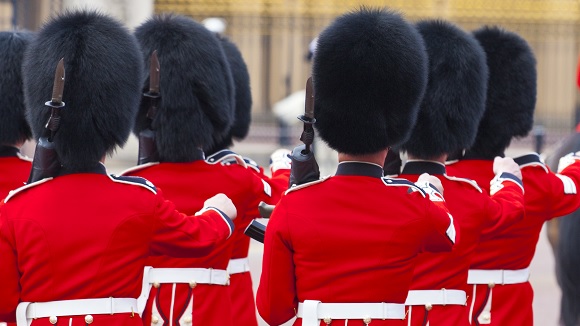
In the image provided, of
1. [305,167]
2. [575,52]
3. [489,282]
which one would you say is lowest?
[575,52]

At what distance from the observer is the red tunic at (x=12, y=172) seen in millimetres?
3957

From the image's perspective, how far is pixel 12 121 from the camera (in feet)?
13.4

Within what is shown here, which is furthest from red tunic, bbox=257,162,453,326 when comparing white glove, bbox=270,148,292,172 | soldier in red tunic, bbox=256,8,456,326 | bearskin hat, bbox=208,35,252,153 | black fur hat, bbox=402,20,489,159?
bearskin hat, bbox=208,35,252,153

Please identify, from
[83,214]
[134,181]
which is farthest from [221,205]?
[83,214]

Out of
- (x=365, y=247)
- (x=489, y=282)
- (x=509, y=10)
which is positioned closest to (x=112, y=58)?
(x=365, y=247)

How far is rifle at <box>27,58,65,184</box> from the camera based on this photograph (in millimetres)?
2963

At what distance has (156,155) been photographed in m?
3.92

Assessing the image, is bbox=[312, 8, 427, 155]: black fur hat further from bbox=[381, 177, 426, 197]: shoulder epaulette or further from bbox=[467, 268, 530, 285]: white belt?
bbox=[467, 268, 530, 285]: white belt

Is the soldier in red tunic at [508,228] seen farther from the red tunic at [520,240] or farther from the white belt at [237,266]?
the white belt at [237,266]

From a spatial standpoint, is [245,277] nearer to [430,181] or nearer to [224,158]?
[224,158]

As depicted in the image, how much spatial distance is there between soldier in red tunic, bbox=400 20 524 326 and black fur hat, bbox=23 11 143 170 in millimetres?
957

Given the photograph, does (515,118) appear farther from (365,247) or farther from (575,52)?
(575,52)

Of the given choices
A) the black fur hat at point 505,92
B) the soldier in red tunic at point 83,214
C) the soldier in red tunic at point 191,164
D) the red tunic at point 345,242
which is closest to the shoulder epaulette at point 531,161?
the black fur hat at point 505,92

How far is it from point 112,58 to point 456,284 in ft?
3.95
